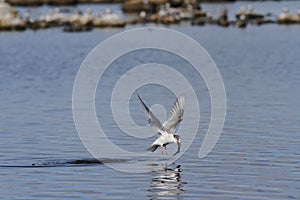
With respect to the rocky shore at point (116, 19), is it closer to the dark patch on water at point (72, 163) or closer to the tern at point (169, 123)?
the dark patch on water at point (72, 163)

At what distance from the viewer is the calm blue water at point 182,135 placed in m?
14.3

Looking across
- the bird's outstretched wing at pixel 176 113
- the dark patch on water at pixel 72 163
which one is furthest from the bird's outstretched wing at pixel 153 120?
the dark patch on water at pixel 72 163

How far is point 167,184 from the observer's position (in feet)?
48.9

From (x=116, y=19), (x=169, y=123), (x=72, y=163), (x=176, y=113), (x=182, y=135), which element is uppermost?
(x=116, y=19)

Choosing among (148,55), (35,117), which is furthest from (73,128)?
(148,55)

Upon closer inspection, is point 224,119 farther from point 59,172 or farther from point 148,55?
point 148,55

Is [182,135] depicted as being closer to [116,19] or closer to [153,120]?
[153,120]

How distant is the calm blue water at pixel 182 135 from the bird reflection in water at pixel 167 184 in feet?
0.06

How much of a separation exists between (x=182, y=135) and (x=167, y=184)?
4.94 meters

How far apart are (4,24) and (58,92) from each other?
37333 millimetres

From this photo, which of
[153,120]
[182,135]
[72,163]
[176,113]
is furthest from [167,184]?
[182,135]

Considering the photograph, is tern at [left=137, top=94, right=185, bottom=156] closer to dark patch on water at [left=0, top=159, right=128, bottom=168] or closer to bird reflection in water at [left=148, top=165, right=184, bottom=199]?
bird reflection in water at [left=148, top=165, right=184, bottom=199]

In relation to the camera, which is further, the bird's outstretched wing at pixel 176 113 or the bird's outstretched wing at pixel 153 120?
the bird's outstretched wing at pixel 176 113

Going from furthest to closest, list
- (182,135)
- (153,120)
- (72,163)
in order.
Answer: (182,135), (72,163), (153,120)
